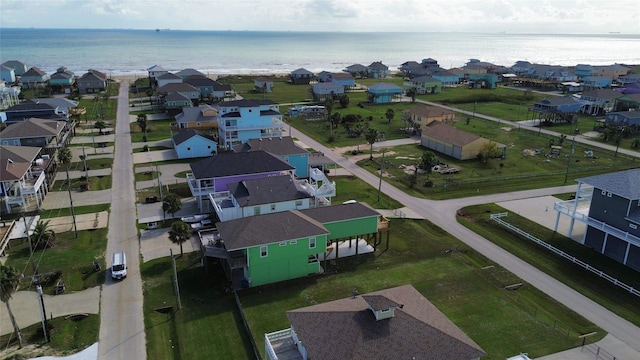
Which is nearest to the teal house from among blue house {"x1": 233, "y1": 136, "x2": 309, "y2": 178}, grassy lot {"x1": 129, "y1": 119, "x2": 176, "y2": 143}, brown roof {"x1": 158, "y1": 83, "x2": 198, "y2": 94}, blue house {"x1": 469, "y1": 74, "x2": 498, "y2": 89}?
blue house {"x1": 233, "y1": 136, "x2": 309, "y2": 178}

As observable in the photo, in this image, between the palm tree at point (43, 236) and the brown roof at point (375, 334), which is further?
the palm tree at point (43, 236)

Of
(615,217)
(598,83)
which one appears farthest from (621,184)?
(598,83)

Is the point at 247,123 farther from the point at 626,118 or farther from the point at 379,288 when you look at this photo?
the point at 626,118

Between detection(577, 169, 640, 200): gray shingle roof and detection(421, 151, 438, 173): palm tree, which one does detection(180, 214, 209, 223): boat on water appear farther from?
detection(577, 169, 640, 200): gray shingle roof

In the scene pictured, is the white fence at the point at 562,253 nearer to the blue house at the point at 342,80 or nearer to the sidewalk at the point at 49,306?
the sidewalk at the point at 49,306

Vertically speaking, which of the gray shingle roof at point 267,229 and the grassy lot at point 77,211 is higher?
the gray shingle roof at point 267,229

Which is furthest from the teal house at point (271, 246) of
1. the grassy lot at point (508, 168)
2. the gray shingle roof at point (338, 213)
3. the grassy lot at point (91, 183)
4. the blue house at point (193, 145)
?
the blue house at point (193, 145)
